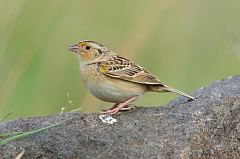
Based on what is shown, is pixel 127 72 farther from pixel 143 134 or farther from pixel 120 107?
pixel 143 134

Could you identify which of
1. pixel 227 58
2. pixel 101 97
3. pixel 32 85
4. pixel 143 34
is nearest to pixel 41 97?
pixel 32 85

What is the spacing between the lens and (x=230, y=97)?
275 inches

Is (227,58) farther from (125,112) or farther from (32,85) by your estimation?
(125,112)

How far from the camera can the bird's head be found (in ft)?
25.5

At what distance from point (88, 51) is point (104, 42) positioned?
7.80ft

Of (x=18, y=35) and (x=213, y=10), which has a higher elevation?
(x=213, y=10)

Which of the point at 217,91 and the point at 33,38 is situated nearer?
the point at 217,91

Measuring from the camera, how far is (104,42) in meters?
10.2

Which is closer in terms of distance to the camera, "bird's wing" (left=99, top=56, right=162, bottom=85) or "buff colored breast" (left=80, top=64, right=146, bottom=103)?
"buff colored breast" (left=80, top=64, right=146, bottom=103)

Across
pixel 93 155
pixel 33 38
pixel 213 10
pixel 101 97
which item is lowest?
pixel 93 155

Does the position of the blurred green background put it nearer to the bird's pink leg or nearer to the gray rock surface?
the bird's pink leg

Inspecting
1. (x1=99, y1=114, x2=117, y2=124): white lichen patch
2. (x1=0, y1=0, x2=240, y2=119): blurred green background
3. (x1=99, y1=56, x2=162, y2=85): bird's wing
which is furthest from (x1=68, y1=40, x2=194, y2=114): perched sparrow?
(x1=0, y1=0, x2=240, y2=119): blurred green background

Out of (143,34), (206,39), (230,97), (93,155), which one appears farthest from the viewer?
(206,39)

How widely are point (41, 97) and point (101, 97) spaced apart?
2.18 metres
